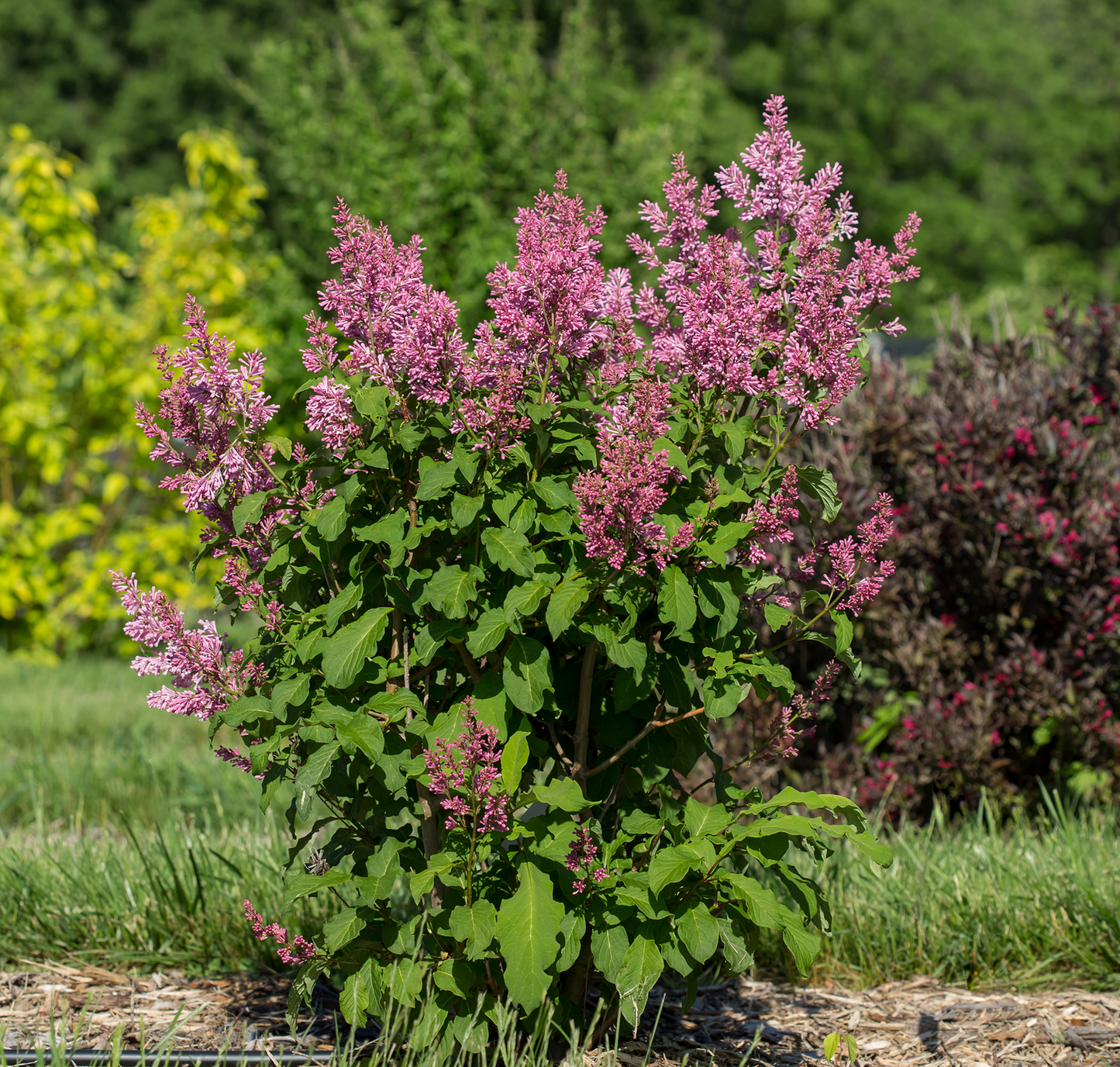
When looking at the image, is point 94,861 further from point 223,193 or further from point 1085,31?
point 1085,31

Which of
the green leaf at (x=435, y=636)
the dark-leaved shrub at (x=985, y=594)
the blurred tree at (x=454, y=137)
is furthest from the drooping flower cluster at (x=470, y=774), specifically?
the blurred tree at (x=454, y=137)

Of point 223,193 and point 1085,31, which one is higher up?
point 1085,31

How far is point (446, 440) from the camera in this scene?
231 cm

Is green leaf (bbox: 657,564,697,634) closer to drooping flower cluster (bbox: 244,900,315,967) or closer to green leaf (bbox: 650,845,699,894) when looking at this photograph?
green leaf (bbox: 650,845,699,894)

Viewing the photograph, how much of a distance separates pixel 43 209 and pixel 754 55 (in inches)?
1009

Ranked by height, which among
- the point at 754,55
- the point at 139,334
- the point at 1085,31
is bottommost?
the point at 139,334

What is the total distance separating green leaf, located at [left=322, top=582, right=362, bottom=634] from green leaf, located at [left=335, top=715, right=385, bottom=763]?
198 millimetres

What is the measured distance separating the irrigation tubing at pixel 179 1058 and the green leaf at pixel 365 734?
0.73 meters

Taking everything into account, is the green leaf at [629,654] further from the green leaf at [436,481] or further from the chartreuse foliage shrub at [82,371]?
the chartreuse foliage shrub at [82,371]

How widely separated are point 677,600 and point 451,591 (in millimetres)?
435

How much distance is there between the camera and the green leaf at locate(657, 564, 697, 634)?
2.06 meters

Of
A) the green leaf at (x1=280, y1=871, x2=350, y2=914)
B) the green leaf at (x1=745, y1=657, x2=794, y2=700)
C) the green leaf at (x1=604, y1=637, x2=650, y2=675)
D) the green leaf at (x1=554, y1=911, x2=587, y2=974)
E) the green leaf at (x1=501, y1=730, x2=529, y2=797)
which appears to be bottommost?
the green leaf at (x1=554, y1=911, x2=587, y2=974)

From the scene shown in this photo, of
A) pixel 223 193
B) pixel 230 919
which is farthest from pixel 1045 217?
pixel 230 919

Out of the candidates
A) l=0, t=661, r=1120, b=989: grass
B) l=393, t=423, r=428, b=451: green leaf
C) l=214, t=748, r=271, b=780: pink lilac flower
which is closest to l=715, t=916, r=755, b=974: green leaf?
l=0, t=661, r=1120, b=989: grass
